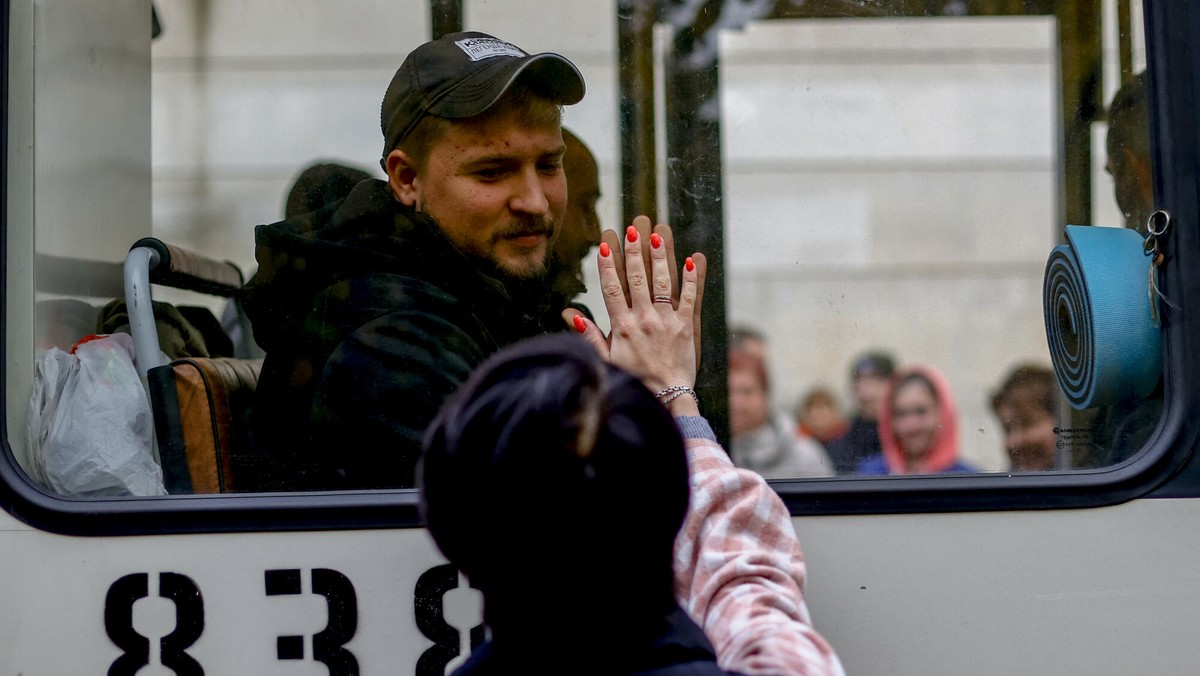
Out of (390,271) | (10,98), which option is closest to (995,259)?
(390,271)

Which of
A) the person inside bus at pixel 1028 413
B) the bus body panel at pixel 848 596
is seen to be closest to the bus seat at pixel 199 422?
the bus body panel at pixel 848 596

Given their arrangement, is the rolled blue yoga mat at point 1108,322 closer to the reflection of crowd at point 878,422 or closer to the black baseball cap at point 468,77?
the reflection of crowd at point 878,422

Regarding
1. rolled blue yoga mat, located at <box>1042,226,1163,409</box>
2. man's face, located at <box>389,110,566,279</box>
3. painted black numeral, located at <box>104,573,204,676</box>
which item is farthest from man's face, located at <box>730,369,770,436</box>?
painted black numeral, located at <box>104,573,204,676</box>

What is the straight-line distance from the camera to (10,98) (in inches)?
62.3

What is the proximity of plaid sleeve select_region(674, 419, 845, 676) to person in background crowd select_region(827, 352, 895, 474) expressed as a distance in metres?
0.39

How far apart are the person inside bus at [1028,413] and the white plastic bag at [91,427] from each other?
131 cm

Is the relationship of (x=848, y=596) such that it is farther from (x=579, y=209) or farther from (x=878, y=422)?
(x=579, y=209)

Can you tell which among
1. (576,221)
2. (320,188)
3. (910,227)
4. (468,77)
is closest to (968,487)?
(910,227)

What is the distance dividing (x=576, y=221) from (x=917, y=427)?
2.04ft

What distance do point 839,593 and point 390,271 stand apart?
83 cm

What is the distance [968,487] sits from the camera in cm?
153

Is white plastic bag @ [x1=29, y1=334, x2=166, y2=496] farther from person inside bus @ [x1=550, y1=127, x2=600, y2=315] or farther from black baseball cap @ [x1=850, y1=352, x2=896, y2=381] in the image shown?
black baseball cap @ [x1=850, y1=352, x2=896, y2=381]

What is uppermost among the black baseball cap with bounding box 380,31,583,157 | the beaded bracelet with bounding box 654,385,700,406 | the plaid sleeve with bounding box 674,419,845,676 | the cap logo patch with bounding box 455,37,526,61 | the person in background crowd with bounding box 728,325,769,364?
the cap logo patch with bounding box 455,37,526,61

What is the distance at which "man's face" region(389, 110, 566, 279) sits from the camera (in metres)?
1.70
